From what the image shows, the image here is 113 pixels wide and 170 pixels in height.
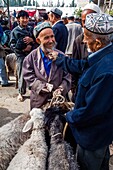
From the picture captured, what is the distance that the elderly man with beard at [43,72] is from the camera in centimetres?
254

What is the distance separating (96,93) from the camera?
4.99 ft

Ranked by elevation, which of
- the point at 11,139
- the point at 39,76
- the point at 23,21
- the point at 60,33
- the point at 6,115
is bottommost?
the point at 6,115

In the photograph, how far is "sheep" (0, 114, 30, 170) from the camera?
2098mm

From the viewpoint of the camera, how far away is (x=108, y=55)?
1589 mm

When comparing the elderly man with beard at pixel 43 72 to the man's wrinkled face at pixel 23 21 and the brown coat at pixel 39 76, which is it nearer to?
the brown coat at pixel 39 76

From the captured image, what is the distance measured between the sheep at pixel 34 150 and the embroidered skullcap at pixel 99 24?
1.12 m

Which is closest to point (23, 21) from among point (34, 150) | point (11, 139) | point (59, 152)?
point (11, 139)

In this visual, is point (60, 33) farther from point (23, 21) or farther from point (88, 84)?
point (88, 84)

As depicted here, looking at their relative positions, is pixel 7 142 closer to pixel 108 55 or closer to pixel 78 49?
pixel 108 55

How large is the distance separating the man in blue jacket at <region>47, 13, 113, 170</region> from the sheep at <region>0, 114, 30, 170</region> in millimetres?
749

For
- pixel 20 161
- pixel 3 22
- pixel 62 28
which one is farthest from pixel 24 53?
pixel 3 22

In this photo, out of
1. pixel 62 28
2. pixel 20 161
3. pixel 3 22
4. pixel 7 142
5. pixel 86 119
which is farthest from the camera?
pixel 3 22

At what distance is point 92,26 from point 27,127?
3.98ft

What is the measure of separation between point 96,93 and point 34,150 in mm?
908
